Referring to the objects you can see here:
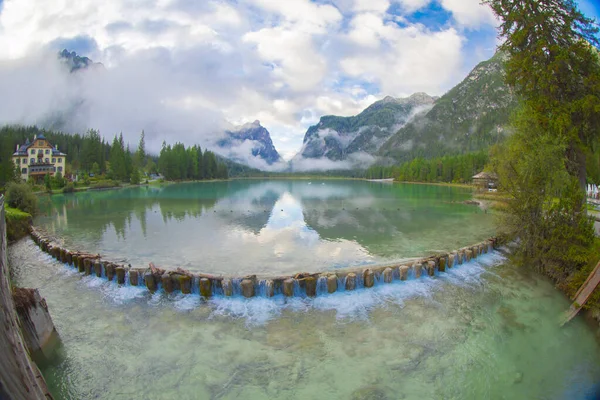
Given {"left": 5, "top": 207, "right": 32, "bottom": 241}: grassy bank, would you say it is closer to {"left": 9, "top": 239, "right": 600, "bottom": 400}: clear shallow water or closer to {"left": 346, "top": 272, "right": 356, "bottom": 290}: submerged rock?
{"left": 9, "top": 239, "right": 600, "bottom": 400}: clear shallow water

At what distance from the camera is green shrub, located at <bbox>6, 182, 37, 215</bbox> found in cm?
3572

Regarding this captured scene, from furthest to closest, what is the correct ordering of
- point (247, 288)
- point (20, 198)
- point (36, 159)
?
1. point (36, 159)
2. point (20, 198)
3. point (247, 288)

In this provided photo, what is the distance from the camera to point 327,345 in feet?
37.1

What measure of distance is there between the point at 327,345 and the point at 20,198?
40.9 metres

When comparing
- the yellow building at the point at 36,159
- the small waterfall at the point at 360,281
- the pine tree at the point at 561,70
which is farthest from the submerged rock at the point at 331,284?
the yellow building at the point at 36,159

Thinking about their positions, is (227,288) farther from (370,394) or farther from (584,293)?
(584,293)

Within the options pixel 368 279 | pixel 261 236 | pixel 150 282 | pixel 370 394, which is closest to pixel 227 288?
pixel 150 282

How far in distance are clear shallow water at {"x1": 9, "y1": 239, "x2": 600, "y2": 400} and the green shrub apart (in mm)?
27098

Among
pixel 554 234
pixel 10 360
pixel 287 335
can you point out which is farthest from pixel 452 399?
→ pixel 554 234

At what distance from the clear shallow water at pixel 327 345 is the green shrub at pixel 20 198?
2710cm

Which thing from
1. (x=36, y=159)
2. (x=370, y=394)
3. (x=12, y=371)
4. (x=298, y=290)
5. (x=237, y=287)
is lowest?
(x=370, y=394)

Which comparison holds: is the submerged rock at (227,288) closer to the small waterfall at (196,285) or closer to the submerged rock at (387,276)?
the small waterfall at (196,285)

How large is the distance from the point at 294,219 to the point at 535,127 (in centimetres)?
2640

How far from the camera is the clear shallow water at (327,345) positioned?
9320 millimetres
